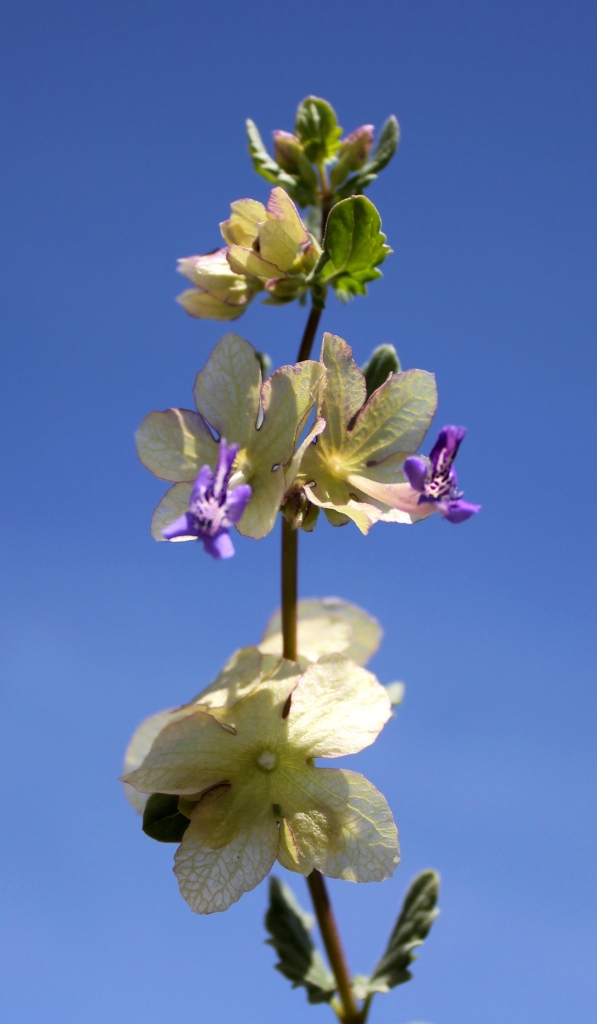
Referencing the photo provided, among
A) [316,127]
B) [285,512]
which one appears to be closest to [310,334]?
[285,512]

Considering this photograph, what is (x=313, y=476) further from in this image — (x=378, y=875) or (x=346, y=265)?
(x=378, y=875)

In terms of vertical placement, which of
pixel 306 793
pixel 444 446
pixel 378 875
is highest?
pixel 444 446

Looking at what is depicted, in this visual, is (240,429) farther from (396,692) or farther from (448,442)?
(396,692)

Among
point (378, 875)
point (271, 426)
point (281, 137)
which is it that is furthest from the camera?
point (281, 137)

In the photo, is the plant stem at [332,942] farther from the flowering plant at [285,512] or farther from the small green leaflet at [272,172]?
the small green leaflet at [272,172]

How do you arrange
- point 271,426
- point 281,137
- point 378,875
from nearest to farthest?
point 378,875
point 271,426
point 281,137

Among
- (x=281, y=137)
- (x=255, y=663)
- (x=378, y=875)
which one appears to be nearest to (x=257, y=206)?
(x=281, y=137)

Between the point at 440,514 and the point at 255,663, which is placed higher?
the point at 440,514

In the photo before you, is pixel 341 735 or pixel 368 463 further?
pixel 368 463
